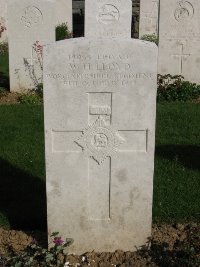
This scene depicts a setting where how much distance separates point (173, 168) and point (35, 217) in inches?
76.4

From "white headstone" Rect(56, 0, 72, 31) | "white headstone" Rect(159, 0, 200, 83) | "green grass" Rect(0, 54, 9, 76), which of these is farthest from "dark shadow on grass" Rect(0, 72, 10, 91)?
"white headstone" Rect(56, 0, 72, 31)

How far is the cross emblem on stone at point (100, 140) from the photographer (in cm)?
409

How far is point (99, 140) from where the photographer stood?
4184 millimetres

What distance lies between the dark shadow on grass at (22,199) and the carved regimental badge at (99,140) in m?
1.20

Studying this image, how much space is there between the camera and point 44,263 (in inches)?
163

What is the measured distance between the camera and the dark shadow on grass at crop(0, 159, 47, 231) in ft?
16.7

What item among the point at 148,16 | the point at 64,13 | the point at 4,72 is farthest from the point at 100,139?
the point at 64,13

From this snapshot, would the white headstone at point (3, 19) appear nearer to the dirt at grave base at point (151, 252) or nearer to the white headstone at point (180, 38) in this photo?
→ the white headstone at point (180, 38)

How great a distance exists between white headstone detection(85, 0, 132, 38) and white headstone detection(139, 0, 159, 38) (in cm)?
818

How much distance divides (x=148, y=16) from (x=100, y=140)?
42.5ft

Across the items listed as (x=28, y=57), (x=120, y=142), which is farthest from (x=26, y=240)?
(x=28, y=57)

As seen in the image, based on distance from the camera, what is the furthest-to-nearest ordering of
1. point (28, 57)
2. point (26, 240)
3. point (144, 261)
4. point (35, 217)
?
point (28, 57)
point (35, 217)
point (26, 240)
point (144, 261)

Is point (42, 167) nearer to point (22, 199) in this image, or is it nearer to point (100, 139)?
point (22, 199)

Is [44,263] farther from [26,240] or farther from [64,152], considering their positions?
[64,152]
